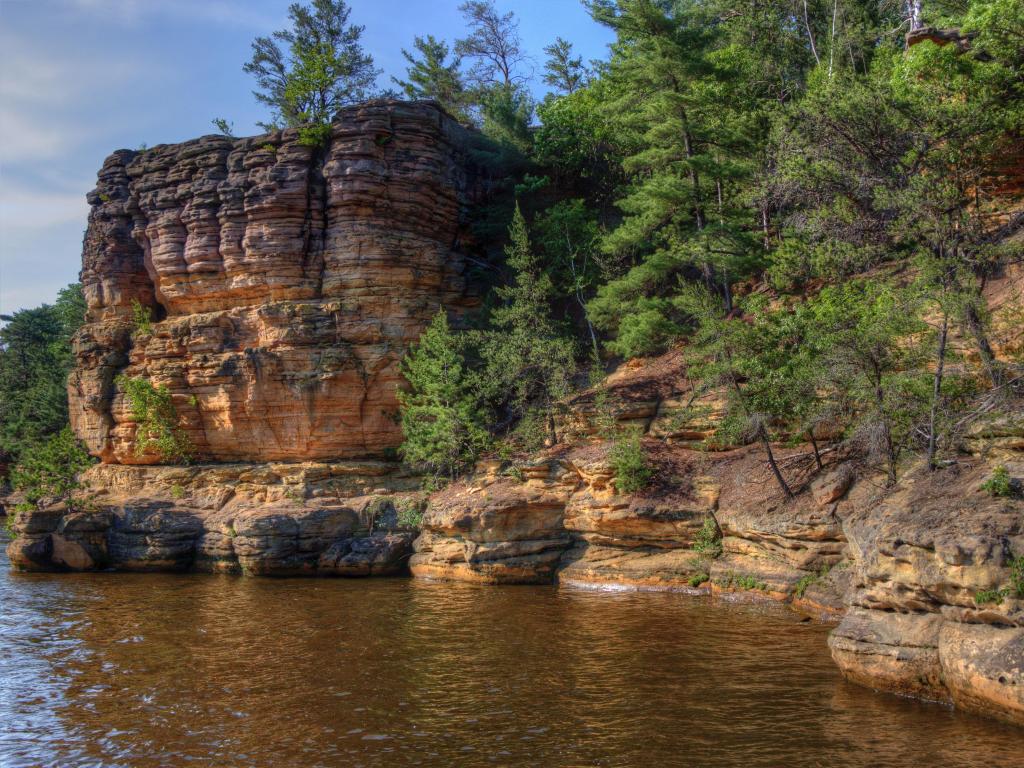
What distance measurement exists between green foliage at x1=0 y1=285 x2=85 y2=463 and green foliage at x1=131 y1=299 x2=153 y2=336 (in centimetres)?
1342

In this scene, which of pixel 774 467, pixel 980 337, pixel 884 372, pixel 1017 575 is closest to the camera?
pixel 1017 575

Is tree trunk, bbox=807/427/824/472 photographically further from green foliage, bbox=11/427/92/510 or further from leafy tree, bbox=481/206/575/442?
green foliage, bbox=11/427/92/510

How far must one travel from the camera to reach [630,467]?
2117cm

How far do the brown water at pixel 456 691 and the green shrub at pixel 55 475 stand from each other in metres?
11.1

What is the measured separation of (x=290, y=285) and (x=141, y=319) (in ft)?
27.7

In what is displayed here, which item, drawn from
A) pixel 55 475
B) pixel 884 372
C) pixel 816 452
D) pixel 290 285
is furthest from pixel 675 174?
pixel 55 475

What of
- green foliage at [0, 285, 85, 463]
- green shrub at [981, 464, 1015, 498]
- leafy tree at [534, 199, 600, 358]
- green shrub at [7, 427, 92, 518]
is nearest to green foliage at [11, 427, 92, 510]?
green shrub at [7, 427, 92, 518]

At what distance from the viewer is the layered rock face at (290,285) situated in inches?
1138

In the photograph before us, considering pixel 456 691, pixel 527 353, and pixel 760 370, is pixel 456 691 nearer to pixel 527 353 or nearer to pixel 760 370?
pixel 760 370

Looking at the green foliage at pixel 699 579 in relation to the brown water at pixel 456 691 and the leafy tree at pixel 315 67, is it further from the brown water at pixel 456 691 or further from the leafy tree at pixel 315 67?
the leafy tree at pixel 315 67

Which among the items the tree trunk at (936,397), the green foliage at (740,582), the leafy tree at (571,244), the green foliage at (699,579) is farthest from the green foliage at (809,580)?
the leafy tree at (571,244)

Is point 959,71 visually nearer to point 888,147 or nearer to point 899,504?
point 888,147

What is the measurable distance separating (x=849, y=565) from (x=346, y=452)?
19277 millimetres

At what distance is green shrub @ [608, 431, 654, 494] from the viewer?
21078 mm
